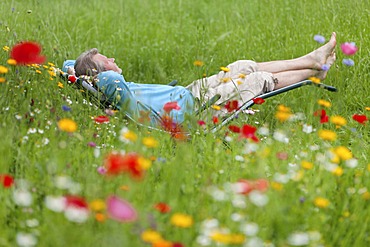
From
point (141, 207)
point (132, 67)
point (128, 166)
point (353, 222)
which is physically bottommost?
point (132, 67)

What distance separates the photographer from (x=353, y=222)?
8.50 feet

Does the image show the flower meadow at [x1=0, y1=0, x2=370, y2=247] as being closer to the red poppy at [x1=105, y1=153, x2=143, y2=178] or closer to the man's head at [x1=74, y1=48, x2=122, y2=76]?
the red poppy at [x1=105, y1=153, x2=143, y2=178]

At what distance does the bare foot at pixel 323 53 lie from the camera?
16.2 feet

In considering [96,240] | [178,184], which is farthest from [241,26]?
[96,240]

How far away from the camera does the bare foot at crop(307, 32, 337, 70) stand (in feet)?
16.2

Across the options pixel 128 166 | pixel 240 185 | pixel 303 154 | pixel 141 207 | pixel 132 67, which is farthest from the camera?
pixel 132 67

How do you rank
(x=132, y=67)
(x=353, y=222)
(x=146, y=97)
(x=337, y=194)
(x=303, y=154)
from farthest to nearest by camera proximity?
(x=132, y=67), (x=146, y=97), (x=303, y=154), (x=337, y=194), (x=353, y=222)

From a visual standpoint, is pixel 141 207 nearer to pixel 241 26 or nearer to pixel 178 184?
pixel 178 184

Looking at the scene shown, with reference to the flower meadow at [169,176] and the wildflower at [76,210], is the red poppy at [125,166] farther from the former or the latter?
the wildflower at [76,210]

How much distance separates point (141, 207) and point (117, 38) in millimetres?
4203

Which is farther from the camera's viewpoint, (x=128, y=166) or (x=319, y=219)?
(x=319, y=219)

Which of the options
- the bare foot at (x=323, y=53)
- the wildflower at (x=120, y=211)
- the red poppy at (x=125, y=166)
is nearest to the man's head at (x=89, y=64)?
the bare foot at (x=323, y=53)

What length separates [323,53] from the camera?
4969 mm

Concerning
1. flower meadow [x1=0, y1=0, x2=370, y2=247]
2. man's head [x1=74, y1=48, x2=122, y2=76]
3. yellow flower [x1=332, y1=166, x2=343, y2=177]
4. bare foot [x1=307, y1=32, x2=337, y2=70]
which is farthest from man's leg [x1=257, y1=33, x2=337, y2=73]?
yellow flower [x1=332, y1=166, x2=343, y2=177]
